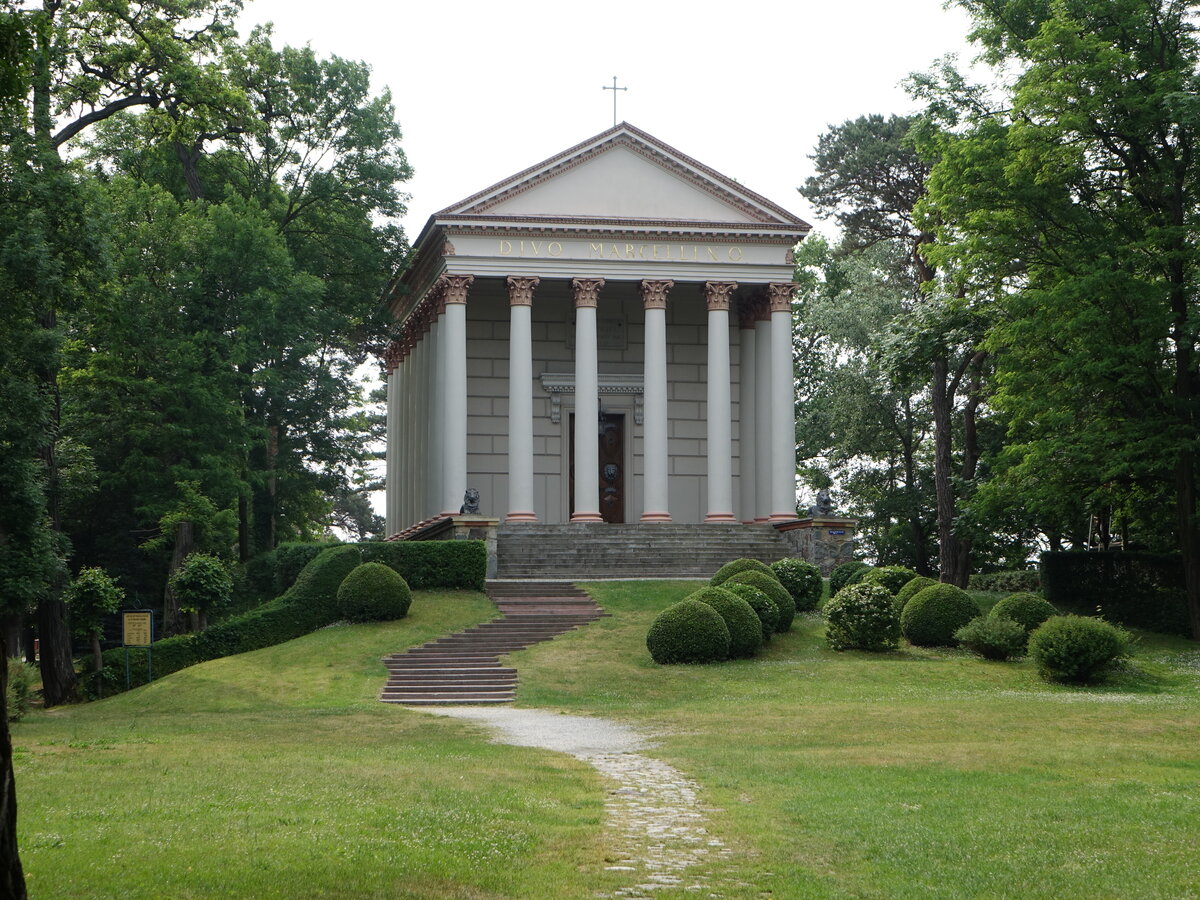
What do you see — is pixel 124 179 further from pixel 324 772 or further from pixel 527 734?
pixel 324 772

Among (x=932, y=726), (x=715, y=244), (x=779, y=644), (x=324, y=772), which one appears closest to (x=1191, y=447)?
(x=779, y=644)

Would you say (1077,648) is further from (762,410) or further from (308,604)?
(762,410)

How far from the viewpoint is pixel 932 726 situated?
20.8 meters

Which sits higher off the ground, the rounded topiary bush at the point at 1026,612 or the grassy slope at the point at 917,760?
the rounded topiary bush at the point at 1026,612

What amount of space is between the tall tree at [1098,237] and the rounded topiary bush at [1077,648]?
6470 millimetres

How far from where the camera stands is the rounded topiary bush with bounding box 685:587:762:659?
2973 centimetres

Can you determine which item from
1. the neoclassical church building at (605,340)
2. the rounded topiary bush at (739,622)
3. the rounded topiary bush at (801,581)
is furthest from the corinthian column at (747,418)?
the rounded topiary bush at (739,622)

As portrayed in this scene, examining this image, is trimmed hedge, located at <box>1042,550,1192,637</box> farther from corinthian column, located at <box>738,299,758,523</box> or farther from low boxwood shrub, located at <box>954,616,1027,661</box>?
corinthian column, located at <box>738,299,758,523</box>

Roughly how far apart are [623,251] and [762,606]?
677 inches

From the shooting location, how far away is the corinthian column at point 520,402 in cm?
4400

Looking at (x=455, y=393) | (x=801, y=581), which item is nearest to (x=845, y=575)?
(x=801, y=581)

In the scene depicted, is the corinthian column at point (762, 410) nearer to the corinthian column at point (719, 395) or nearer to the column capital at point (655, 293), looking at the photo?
the corinthian column at point (719, 395)

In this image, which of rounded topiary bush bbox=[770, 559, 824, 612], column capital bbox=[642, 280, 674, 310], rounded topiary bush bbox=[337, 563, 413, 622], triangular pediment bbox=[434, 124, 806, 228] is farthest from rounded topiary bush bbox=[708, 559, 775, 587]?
triangular pediment bbox=[434, 124, 806, 228]

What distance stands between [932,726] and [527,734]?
19.9 feet
